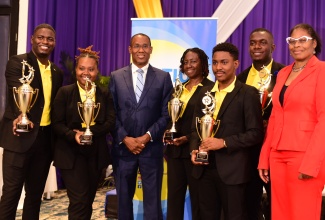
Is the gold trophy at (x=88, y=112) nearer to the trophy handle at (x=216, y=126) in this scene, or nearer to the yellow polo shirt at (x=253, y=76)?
the trophy handle at (x=216, y=126)

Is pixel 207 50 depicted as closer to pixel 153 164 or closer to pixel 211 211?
pixel 153 164

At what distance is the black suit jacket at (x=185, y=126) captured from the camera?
145 inches

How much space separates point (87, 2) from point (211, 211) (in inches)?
210

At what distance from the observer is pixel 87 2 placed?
300 inches

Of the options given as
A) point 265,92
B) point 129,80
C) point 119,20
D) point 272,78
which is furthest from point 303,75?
point 119,20

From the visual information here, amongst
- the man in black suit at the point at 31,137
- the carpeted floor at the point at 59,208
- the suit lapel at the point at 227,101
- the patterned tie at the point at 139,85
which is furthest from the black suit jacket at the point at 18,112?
the carpeted floor at the point at 59,208

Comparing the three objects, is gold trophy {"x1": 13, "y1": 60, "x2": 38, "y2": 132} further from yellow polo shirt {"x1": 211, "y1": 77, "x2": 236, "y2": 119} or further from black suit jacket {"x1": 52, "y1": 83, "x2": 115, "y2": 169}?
yellow polo shirt {"x1": 211, "y1": 77, "x2": 236, "y2": 119}

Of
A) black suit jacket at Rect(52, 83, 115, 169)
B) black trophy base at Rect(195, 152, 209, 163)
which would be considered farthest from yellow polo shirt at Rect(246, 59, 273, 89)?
black suit jacket at Rect(52, 83, 115, 169)

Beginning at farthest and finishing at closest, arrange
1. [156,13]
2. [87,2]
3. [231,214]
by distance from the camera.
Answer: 1. [87,2]
2. [156,13]
3. [231,214]

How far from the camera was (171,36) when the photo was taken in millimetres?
5727

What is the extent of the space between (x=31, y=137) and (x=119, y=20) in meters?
4.28

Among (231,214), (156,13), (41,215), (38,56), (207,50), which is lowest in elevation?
(41,215)

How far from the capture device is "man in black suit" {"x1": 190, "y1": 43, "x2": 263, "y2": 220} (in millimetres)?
3119

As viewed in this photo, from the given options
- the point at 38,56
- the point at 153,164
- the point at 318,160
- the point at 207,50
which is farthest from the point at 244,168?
the point at 207,50
